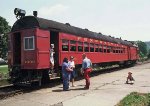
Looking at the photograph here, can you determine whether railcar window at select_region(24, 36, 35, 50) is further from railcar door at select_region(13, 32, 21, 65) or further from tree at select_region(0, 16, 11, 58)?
tree at select_region(0, 16, 11, 58)

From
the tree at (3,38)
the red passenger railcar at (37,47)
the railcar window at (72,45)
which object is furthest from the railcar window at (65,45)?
the tree at (3,38)

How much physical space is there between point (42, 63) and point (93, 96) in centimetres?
416

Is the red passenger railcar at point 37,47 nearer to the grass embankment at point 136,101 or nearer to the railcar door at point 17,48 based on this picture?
the railcar door at point 17,48

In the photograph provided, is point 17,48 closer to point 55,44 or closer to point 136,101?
point 55,44

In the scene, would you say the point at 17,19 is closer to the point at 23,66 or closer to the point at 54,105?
the point at 23,66

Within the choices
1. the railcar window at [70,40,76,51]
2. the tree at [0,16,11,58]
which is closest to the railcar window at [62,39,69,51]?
the railcar window at [70,40,76,51]

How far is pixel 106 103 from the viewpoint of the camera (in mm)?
9914

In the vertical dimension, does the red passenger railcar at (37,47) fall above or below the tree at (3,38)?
below

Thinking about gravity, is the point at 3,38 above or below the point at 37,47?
above

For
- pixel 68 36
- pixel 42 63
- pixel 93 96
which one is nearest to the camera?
pixel 93 96

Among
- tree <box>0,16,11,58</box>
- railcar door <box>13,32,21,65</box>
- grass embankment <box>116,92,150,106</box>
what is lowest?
grass embankment <box>116,92,150,106</box>

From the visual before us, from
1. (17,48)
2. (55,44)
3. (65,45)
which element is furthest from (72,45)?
(17,48)

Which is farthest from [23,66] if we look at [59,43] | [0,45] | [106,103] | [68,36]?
[0,45]

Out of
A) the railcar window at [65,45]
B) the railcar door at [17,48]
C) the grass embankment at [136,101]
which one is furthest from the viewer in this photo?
the railcar window at [65,45]
